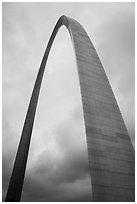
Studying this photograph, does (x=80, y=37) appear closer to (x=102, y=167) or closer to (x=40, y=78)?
(x=40, y=78)

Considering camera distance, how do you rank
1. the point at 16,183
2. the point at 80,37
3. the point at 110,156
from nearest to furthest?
the point at 110,156, the point at 80,37, the point at 16,183

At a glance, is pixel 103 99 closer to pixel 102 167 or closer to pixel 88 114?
pixel 88 114

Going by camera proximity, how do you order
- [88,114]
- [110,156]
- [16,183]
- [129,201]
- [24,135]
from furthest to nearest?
1. [24,135]
2. [16,183]
3. [88,114]
4. [110,156]
5. [129,201]

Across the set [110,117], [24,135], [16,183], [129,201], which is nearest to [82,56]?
[110,117]

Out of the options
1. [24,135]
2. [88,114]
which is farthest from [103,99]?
[24,135]

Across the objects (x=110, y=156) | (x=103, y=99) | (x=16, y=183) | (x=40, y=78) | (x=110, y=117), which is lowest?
(x=110, y=156)

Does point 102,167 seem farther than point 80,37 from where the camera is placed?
No

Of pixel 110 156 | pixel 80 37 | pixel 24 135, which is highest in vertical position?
pixel 80 37

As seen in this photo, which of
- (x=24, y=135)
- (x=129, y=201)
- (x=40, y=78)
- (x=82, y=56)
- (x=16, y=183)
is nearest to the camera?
(x=129, y=201)

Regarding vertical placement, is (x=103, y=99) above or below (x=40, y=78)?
below
